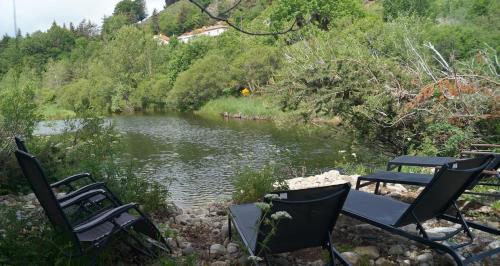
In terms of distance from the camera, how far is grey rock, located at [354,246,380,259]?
11.2ft

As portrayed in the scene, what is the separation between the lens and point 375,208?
11.8ft

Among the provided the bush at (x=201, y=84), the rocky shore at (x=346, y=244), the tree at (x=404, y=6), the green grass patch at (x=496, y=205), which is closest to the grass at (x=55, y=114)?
the rocky shore at (x=346, y=244)

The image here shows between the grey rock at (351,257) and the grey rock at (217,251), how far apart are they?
962 mm

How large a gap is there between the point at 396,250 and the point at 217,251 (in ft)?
4.59

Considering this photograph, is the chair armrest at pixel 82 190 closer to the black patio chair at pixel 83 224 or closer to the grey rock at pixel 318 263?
the black patio chair at pixel 83 224

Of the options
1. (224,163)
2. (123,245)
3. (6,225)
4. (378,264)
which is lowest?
(224,163)

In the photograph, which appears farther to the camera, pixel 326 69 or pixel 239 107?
pixel 239 107

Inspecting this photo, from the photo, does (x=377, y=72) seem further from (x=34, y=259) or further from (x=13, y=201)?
(x=34, y=259)

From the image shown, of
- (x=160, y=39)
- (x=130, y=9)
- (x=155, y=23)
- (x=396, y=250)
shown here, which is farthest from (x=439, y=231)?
(x=130, y=9)

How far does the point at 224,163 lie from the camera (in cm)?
1328

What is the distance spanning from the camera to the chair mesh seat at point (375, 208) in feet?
10.9

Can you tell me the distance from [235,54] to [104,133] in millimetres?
35185

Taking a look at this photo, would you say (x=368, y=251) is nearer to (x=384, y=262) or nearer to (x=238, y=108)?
(x=384, y=262)

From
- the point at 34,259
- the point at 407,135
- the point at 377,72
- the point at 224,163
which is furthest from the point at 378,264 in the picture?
the point at 224,163
